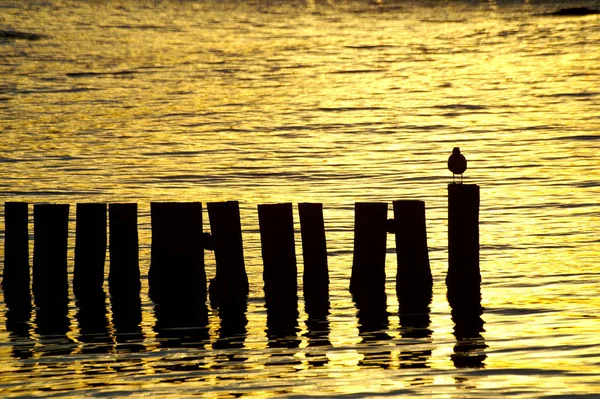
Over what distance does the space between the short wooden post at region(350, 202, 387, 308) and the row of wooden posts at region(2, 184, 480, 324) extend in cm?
1

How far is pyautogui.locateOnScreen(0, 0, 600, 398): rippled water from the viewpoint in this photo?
1292 cm

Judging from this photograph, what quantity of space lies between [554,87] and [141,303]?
37.0 m

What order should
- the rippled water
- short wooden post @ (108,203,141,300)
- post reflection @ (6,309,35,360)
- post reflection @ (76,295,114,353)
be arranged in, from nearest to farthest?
the rippled water → post reflection @ (6,309,35,360) → post reflection @ (76,295,114,353) → short wooden post @ (108,203,141,300)

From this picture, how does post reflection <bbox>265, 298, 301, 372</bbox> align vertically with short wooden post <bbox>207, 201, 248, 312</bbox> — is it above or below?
below

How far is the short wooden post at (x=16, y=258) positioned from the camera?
16391 millimetres

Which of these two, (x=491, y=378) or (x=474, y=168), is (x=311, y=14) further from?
(x=491, y=378)

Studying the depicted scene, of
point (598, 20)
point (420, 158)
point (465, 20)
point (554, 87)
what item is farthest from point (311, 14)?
point (420, 158)

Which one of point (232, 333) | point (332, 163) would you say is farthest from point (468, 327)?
point (332, 163)

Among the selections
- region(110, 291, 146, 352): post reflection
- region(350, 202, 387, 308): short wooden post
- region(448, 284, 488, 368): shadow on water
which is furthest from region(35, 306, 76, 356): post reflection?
region(448, 284, 488, 368): shadow on water

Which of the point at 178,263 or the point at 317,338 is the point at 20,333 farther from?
the point at 317,338

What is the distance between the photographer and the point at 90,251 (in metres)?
16.4

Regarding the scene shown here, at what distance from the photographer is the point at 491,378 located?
12438 millimetres

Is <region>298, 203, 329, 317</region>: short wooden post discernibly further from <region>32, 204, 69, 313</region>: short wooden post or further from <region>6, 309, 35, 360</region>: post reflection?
<region>6, 309, 35, 360</region>: post reflection

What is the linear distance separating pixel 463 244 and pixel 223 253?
3341 mm
